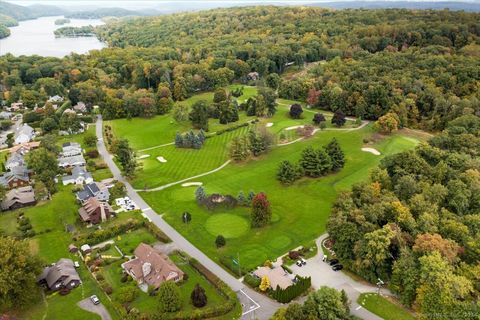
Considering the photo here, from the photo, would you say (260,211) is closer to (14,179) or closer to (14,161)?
(14,179)

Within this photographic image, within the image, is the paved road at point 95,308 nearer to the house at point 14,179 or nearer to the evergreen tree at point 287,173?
the evergreen tree at point 287,173

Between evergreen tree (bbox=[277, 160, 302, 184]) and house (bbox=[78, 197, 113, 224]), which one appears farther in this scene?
evergreen tree (bbox=[277, 160, 302, 184])

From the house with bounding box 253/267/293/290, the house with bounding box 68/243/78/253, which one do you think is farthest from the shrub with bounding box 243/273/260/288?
the house with bounding box 68/243/78/253

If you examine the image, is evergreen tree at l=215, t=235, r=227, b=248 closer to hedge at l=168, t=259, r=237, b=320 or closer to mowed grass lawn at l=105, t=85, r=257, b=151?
hedge at l=168, t=259, r=237, b=320

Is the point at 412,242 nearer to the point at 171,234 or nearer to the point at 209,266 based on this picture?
the point at 209,266

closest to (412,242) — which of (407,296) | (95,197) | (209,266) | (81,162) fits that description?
(407,296)
